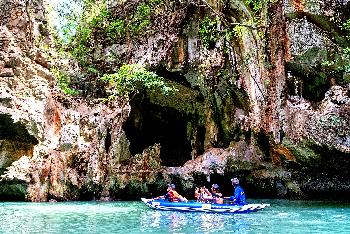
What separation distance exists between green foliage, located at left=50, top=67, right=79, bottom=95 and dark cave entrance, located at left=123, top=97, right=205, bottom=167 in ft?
11.8

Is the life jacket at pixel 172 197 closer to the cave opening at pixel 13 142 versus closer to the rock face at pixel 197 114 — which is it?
the rock face at pixel 197 114

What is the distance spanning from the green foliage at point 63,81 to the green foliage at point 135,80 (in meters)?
3.14

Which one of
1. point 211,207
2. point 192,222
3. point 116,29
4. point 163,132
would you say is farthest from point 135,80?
point 192,222

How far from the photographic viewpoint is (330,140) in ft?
56.2

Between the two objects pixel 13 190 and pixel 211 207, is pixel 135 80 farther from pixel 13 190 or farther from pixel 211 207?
pixel 13 190

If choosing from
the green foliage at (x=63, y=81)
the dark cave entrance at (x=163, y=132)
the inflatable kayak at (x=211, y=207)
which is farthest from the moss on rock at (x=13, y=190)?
the inflatable kayak at (x=211, y=207)

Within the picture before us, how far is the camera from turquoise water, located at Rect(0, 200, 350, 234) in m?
11.3

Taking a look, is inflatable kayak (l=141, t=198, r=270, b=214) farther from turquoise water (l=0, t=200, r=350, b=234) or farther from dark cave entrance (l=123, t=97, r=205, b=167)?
dark cave entrance (l=123, t=97, r=205, b=167)

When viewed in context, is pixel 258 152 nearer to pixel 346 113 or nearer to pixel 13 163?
pixel 346 113

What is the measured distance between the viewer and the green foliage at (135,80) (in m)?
19.7

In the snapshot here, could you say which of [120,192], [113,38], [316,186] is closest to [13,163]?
[120,192]

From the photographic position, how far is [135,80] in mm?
19797

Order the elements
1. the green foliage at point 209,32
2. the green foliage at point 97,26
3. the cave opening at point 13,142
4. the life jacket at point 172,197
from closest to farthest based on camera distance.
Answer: the life jacket at point 172,197 → the green foliage at point 209,32 → the cave opening at point 13,142 → the green foliage at point 97,26

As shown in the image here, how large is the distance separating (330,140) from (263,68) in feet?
12.2
